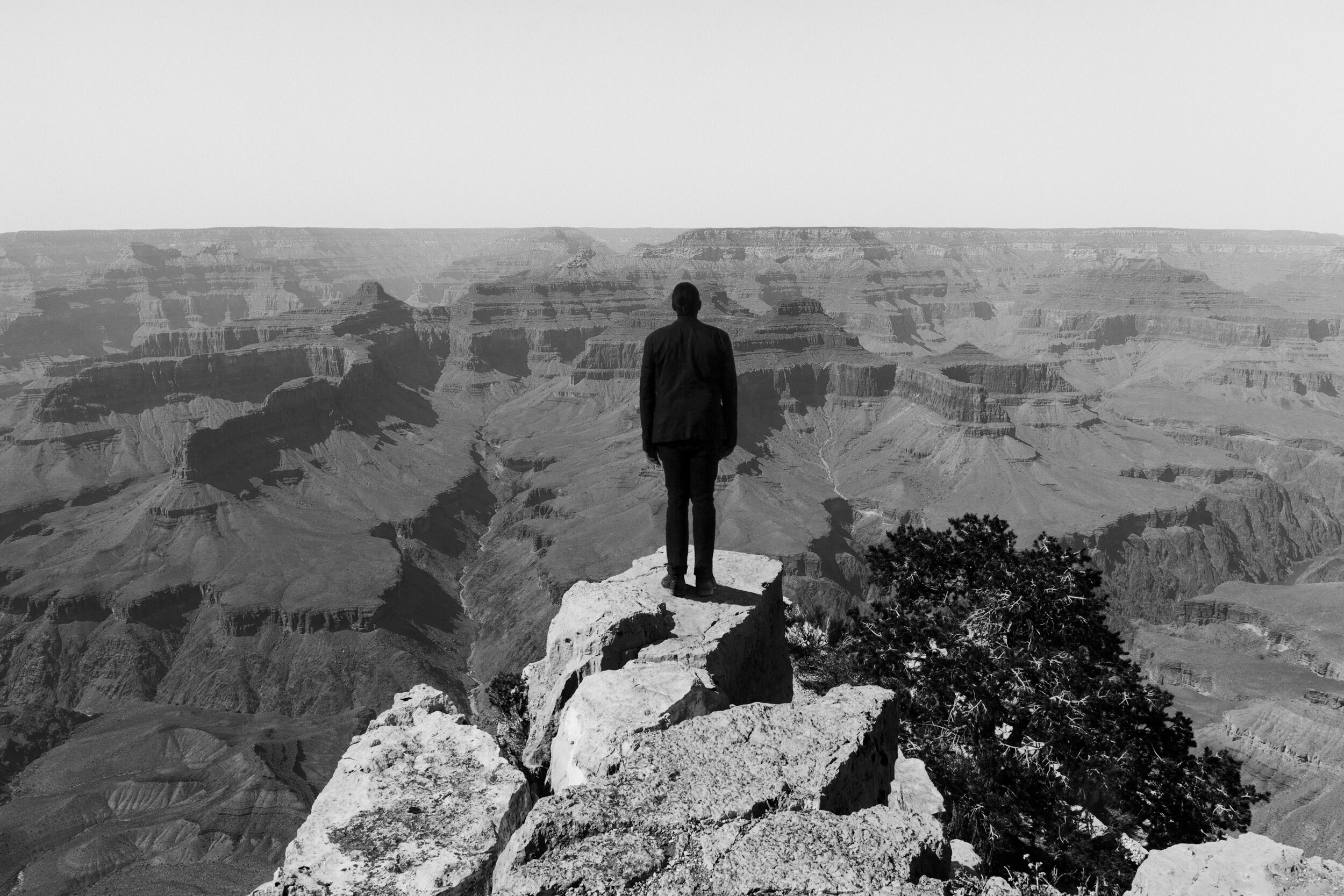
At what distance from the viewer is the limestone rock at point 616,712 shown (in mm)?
7102

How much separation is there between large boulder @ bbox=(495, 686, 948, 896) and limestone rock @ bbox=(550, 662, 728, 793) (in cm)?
46

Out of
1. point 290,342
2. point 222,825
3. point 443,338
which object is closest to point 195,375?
point 290,342

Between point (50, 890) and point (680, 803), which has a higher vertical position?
point (680, 803)

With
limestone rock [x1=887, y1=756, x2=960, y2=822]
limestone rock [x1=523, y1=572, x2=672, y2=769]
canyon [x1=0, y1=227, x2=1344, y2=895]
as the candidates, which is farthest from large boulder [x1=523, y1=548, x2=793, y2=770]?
limestone rock [x1=887, y1=756, x2=960, y2=822]

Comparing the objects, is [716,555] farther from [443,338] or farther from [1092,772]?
[443,338]

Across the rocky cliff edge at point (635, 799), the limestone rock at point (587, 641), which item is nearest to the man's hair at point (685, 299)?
the limestone rock at point (587, 641)

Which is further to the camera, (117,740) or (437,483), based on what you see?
→ (437,483)

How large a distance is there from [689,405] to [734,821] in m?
5.70

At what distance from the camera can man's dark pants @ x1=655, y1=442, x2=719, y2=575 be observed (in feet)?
34.6

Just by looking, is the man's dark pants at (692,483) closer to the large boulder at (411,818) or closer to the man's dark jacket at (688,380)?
the man's dark jacket at (688,380)

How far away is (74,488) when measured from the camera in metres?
88.5

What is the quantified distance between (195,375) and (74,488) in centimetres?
2732

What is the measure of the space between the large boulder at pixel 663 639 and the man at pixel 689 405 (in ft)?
3.73

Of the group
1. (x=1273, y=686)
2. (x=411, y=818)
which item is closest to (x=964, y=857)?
(x=411, y=818)
